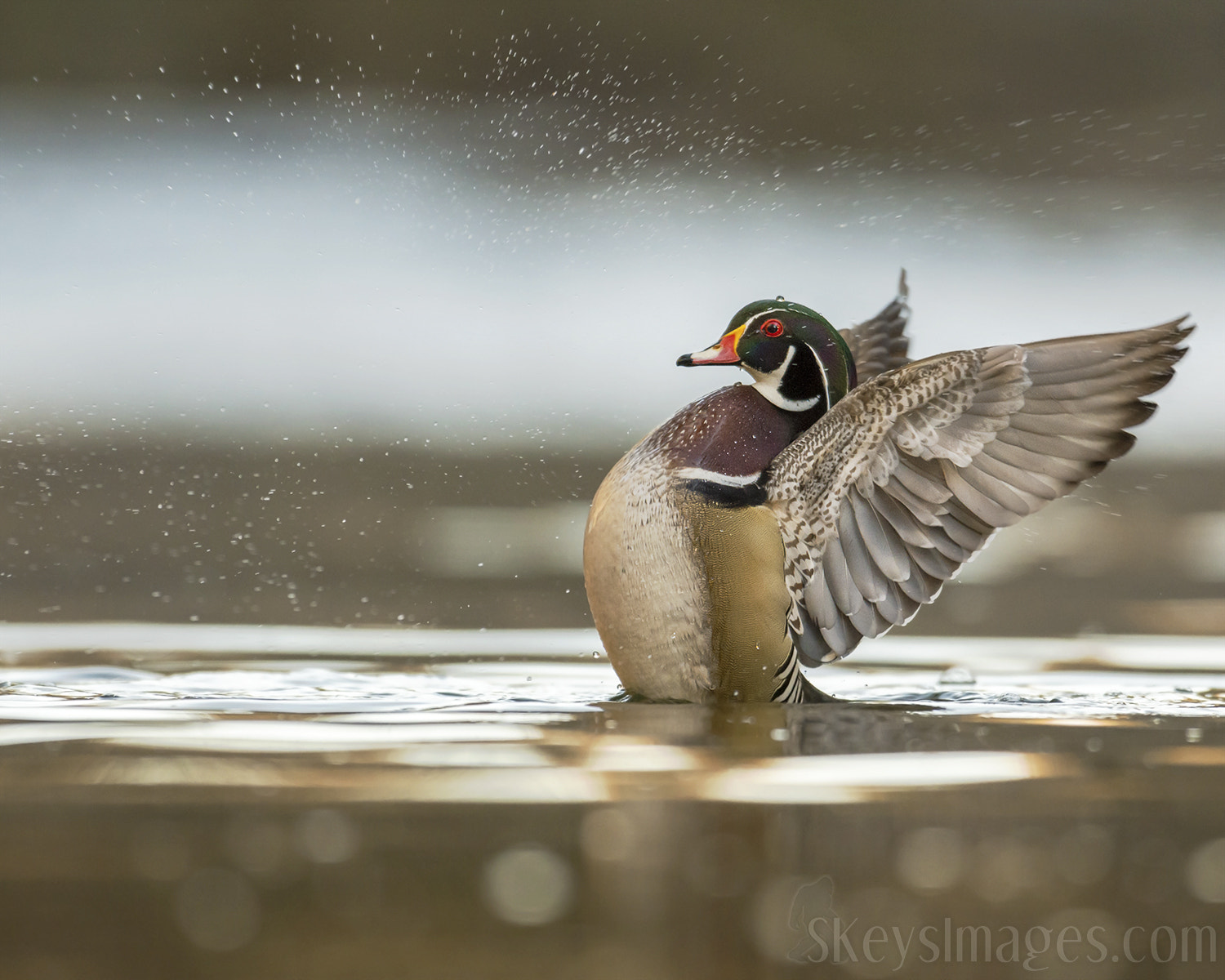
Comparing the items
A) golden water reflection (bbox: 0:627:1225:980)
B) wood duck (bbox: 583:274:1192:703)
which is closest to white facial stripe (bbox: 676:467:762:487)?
wood duck (bbox: 583:274:1192:703)

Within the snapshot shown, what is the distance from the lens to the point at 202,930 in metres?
0.89

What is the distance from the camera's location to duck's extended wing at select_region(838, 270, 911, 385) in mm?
2141

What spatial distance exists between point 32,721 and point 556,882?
0.68 metres

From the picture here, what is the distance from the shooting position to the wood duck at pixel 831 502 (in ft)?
5.27

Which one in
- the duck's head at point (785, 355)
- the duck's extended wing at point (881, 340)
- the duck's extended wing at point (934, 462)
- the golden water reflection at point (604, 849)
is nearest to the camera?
the golden water reflection at point (604, 849)

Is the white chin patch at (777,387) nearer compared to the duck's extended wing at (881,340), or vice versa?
the white chin patch at (777,387)

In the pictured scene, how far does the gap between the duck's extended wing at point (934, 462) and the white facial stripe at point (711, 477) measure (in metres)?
0.03

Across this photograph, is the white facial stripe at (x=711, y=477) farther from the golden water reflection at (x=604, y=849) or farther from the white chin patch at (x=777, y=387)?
the golden water reflection at (x=604, y=849)

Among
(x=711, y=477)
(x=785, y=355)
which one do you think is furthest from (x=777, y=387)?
(x=711, y=477)

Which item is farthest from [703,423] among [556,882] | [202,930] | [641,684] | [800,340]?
[202,930]

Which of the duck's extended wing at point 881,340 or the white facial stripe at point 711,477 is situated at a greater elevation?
the duck's extended wing at point 881,340

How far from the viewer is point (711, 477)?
5.50ft

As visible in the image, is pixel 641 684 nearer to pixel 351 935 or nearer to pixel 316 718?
pixel 316 718

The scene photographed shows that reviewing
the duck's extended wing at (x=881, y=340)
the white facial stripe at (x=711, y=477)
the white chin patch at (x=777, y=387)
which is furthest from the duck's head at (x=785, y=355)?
the duck's extended wing at (x=881, y=340)
